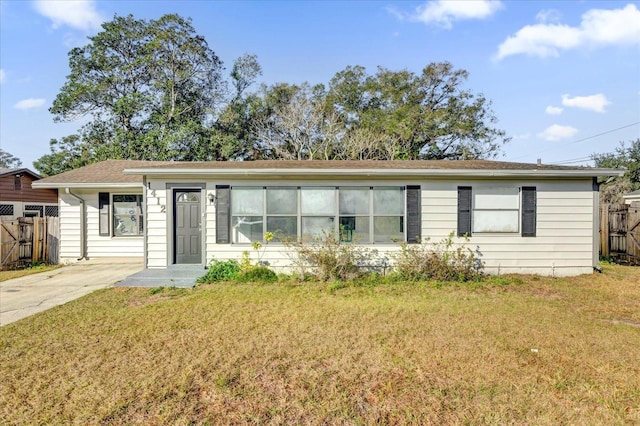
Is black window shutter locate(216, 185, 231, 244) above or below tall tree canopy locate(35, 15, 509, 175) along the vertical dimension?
below

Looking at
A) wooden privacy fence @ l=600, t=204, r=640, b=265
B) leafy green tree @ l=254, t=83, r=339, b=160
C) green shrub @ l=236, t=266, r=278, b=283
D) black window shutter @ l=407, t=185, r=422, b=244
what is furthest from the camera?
leafy green tree @ l=254, t=83, r=339, b=160

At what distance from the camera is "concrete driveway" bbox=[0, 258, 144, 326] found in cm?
585

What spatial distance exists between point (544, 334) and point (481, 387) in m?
1.98

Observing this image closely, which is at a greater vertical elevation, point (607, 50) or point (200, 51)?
point (200, 51)

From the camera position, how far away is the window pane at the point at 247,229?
8.06 meters

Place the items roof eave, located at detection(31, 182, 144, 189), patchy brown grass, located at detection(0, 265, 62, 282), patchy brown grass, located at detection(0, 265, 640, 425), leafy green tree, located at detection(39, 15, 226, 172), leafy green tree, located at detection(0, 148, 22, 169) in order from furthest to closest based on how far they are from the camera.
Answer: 1. leafy green tree, located at detection(0, 148, 22, 169)
2. leafy green tree, located at detection(39, 15, 226, 172)
3. roof eave, located at detection(31, 182, 144, 189)
4. patchy brown grass, located at detection(0, 265, 62, 282)
5. patchy brown grass, located at detection(0, 265, 640, 425)

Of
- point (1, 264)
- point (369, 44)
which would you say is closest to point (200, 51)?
point (369, 44)

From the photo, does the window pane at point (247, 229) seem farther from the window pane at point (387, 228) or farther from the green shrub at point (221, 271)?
the window pane at point (387, 228)

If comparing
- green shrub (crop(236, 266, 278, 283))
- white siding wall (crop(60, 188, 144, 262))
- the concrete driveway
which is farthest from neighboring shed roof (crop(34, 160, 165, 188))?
green shrub (crop(236, 266, 278, 283))

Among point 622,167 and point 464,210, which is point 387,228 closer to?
point 464,210

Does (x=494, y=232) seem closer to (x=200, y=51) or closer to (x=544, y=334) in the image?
(x=544, y=334)

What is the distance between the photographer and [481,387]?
3119mm

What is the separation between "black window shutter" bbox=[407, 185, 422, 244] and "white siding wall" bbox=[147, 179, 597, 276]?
133 mm

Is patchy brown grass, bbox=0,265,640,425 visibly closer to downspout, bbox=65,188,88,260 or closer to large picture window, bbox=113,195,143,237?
large picture window, bbox=113,195,143,237
